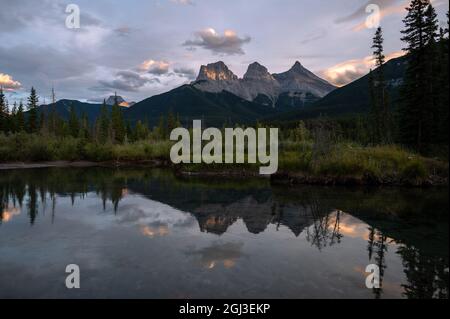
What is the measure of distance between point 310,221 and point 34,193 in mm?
16430

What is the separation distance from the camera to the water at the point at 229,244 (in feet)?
23.3

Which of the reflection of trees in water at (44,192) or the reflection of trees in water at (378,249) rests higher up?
the reflection of trees in water at (44,192)

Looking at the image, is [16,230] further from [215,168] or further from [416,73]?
[416,73]

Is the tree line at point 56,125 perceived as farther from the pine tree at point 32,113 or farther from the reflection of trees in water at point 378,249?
the reflection of trees in water at point 378,249

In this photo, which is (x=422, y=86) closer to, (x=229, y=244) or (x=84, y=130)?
(x=229, y=244)

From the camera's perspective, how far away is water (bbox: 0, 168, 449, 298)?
710cm

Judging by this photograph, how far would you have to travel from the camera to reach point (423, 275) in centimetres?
759

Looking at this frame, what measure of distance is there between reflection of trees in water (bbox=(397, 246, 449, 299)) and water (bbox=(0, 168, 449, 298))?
0.08ft

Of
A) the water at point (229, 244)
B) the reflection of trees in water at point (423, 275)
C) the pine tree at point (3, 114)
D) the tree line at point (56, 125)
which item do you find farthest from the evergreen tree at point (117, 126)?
the reflection of trees in water at point (423, 275)

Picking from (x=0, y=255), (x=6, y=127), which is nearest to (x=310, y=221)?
(x=0, y=255)

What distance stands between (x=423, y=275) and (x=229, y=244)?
17.1 ft

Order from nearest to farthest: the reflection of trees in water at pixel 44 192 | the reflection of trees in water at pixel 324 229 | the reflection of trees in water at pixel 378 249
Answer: the reflection of trees in water at pixel 378 249, the reflection of trees in water at pixel 324 229, the reflection of trees in water at pixel 44 192

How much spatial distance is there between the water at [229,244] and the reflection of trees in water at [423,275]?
0.08 ft

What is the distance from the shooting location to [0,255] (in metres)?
9.23
